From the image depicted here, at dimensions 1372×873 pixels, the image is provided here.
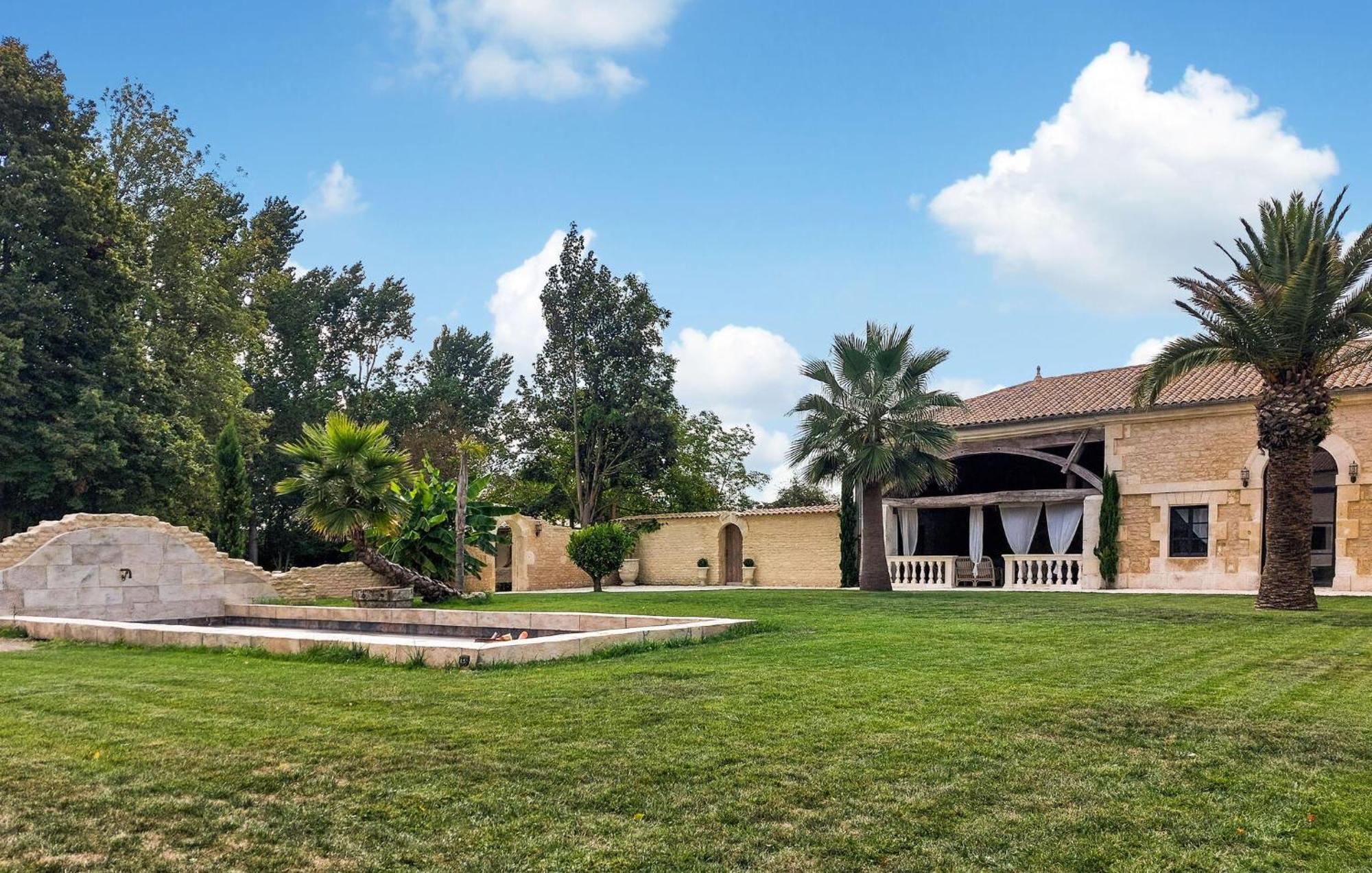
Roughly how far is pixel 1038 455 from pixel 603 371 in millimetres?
17802

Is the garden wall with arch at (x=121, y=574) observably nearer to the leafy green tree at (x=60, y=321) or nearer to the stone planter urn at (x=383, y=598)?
the stone planter urn at (x=383, y=598)

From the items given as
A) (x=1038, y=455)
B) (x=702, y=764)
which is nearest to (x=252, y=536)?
(x=1038, y=455)

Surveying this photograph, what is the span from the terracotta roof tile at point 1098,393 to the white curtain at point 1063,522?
2304 millimetres

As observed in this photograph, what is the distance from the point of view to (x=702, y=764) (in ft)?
17.5

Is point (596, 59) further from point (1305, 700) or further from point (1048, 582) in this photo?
point (1048, 582)

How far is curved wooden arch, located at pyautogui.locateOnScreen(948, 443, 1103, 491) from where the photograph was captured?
2480 cm

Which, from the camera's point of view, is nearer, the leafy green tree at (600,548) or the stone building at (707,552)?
the leafy green tree at (600,548)

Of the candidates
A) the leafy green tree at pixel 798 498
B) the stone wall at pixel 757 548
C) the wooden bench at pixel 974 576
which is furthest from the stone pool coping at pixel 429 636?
the leafy green tree at pixel 798 498

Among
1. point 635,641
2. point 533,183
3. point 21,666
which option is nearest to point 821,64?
point 533,183

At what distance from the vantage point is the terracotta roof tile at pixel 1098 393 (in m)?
22.6

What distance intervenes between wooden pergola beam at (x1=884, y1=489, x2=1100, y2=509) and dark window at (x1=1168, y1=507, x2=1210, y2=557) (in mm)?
1958

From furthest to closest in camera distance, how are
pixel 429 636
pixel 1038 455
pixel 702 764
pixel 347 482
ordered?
pixel 1038 455 → pixel 347 482 → pixel 429 636 → pixel 702 764

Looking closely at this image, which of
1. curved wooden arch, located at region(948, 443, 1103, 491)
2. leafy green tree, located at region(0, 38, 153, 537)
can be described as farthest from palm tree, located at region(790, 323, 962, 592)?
leafy green tree, located at region(0, 38, 153, 537)

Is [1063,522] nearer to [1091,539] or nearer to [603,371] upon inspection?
[1091,539]
